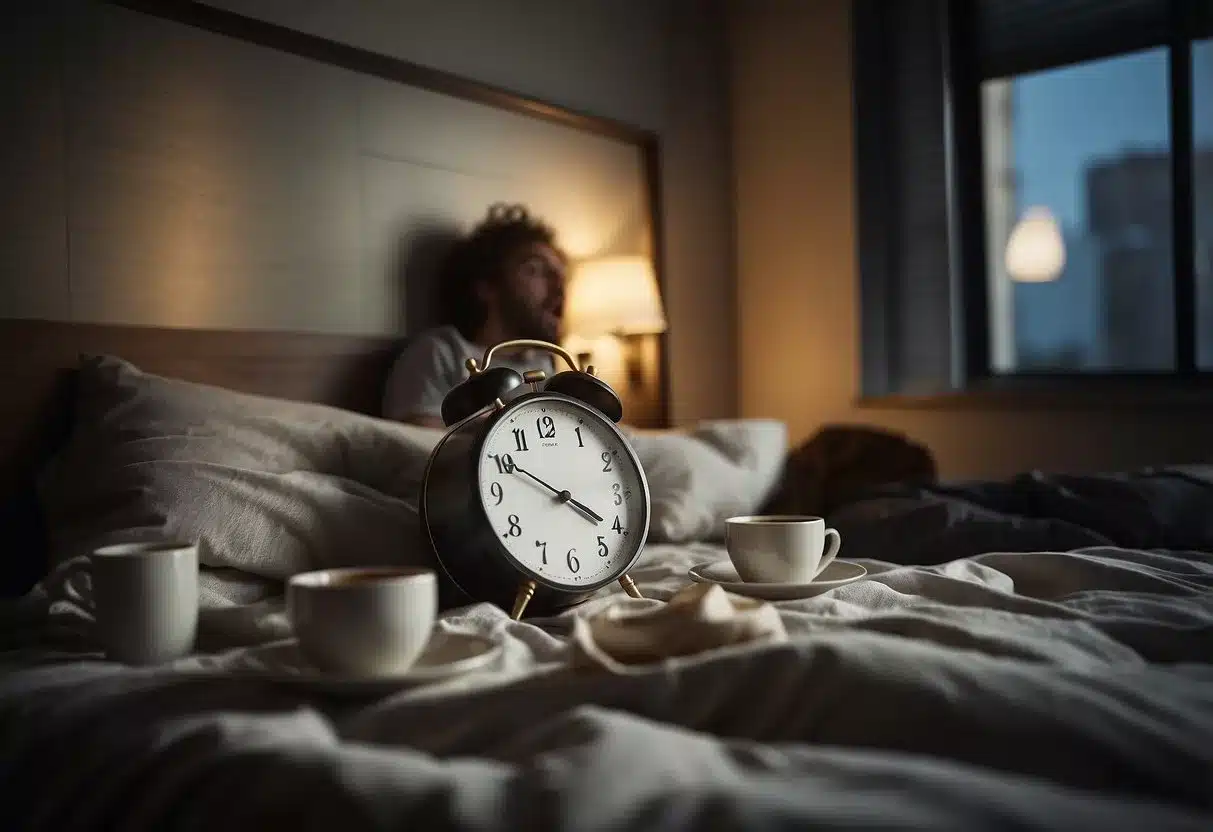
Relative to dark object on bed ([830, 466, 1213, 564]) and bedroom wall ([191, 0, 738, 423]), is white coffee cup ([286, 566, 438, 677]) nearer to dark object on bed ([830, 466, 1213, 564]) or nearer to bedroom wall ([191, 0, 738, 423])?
dark object on bed ([830, 466, 1213, 564])

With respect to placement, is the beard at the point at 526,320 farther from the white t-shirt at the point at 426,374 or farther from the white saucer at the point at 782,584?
the white saucer at the point at 782,584

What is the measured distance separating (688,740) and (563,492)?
0.56 m

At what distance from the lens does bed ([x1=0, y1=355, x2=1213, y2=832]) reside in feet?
1.69

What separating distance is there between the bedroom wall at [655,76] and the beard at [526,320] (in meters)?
0.57

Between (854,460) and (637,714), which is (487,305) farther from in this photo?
(637,714)

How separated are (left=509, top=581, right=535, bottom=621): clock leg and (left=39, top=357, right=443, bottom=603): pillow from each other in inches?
7.7

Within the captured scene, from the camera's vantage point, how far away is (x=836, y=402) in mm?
3156

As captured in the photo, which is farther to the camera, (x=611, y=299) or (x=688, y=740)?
(x=611, y=299)

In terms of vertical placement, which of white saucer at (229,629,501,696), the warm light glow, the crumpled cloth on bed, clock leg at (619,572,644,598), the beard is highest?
the warm light glow

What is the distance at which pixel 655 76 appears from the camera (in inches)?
115

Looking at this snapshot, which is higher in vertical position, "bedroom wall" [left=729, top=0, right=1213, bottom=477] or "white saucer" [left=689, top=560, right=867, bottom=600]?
"bedroom wall" [left=729, top=0, right=1213, bottom=477]

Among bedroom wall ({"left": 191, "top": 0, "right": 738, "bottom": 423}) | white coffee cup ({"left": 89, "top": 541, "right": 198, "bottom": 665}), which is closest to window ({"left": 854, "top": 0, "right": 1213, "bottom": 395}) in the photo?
bedroom wall ({"left": 191, "top": 0, "right": 738, "bottom": 423})

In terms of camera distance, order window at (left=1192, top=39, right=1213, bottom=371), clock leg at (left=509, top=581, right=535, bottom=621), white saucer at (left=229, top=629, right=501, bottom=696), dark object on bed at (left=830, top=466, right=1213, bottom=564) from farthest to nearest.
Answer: window at (left=1192, top=39, right=1213, bottom=371)
dark object on bed at (left=830, top=466, right=1213, bottom=564)
clock leg at (left=509, top=581, right=535, bottom=621)
white saucer at (left=229, top=629, right=501, bottom=696)

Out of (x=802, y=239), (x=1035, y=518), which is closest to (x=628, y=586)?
(x=1035, y=518)
